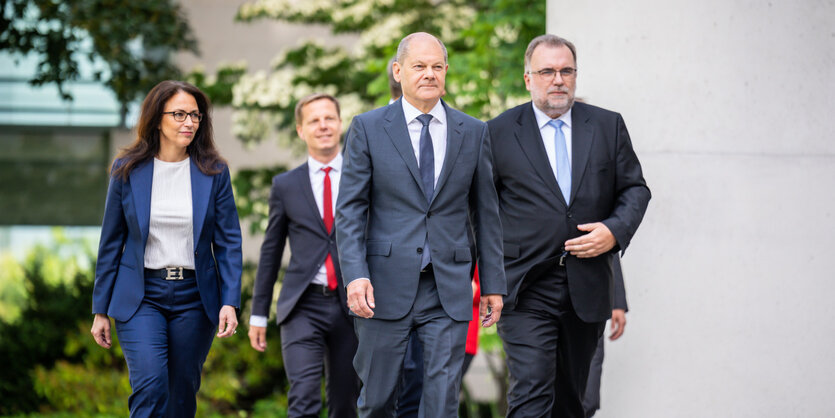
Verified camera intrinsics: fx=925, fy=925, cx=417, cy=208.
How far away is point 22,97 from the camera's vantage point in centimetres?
1662

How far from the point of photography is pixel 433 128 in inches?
173

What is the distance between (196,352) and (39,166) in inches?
505

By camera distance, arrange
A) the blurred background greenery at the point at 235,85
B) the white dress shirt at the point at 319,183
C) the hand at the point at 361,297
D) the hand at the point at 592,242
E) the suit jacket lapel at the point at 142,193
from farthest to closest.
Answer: the blurred background greenery at the point at 235,85 → the white dress shirt at the point at 319,183 → the suit jacket lapel at the point at 142,193 → the hand at the point at 592,242 → the hand at the point at 361,297

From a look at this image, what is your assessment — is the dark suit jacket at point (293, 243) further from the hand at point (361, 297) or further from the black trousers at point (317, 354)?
the hand at point (361, 297)

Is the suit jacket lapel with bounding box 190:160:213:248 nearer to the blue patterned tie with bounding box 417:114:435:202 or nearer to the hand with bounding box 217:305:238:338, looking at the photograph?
the hand with bounding box 217:305:238:338

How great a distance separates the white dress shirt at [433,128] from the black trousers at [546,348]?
94 centimetres

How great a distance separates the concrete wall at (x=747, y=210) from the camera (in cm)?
591

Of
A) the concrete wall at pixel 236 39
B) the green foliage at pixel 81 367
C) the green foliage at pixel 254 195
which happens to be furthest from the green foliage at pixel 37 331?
the concrete wall at pixel 236 39

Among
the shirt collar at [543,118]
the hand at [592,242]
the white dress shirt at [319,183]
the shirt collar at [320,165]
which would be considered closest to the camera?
the hand at [592,242]

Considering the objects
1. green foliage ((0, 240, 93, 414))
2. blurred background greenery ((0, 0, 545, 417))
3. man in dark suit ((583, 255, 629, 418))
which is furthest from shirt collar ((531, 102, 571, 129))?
green foliage ((0, 240, 93, 414))

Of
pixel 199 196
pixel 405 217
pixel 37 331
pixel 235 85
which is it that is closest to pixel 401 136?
pixel 405 217

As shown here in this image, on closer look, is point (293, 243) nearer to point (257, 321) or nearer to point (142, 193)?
point (257, 321)

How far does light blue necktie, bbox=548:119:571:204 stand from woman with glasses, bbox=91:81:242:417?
178 cm

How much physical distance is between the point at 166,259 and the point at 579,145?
7.33ft
